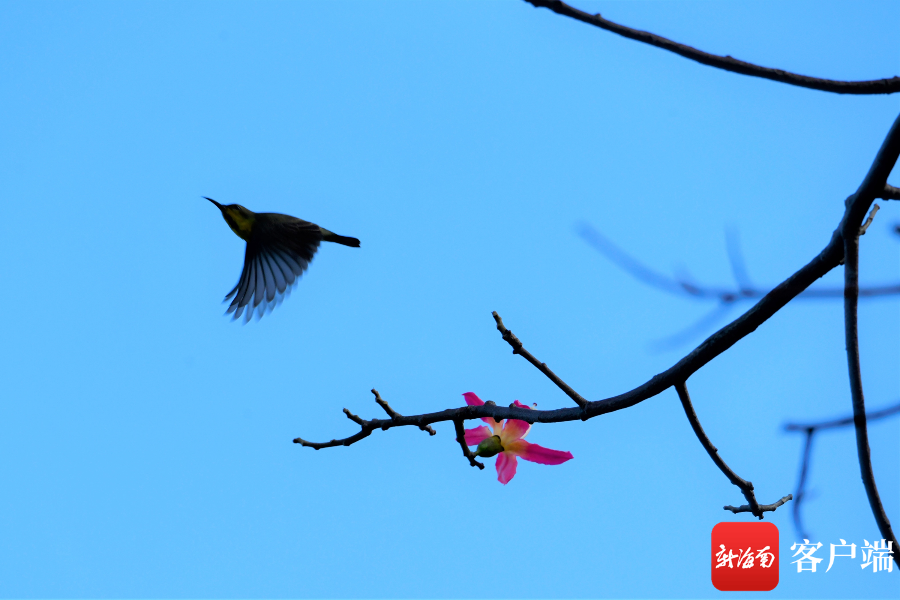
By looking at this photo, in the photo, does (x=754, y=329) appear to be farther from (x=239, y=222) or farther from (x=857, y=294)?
(x=239, y=222)

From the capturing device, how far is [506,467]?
229 centimetres

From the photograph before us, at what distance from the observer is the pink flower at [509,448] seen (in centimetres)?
223

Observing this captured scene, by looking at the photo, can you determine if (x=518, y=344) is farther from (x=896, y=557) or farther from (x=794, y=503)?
(x=896, y=557)

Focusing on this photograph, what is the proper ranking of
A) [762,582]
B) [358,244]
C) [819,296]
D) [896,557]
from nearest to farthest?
[819,296]
[896,557]
[762,582]
[358,244]

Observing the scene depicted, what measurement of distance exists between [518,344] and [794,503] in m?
0.82

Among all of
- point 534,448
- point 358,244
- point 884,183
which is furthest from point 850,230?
point 358,244

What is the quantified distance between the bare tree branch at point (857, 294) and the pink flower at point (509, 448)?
1076mm

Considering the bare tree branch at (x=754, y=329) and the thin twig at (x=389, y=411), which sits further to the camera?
the thin twig at (x=389, y=411)

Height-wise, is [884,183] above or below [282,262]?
below

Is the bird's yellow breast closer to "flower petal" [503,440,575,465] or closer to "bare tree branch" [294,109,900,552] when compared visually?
"bare tree branch" [294,109,900,552]

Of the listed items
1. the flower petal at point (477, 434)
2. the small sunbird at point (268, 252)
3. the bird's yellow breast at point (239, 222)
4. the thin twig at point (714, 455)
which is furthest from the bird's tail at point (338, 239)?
the thin twig at point (714, 455)

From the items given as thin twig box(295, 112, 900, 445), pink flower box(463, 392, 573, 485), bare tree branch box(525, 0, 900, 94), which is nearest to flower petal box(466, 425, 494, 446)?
pink flower box(463, 392, 573, 485)

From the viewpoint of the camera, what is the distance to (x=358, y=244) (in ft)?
15.3

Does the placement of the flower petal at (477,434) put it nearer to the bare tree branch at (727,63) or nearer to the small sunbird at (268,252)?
the bare tree branch at (727,63)
